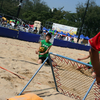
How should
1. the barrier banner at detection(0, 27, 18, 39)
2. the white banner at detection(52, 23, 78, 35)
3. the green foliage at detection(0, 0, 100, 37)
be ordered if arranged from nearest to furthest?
the barrier banner at detection(0, 27, 18, 39) → the white banner at detection(52, 23, 78, 35) → the green foliage at detection(0, 0, 100, 37)

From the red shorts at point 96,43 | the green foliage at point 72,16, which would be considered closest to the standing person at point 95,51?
the red shorts at point 96,43

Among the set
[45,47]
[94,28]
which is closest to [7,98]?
[45,47]

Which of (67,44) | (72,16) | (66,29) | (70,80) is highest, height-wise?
(72,16)

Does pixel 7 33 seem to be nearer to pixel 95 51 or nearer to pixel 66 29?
pixel 95 51

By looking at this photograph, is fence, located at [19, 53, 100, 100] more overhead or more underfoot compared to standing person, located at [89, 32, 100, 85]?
more underfoot

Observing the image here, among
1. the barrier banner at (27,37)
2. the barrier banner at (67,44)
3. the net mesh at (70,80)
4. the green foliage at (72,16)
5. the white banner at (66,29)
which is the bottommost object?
the net mesh at (70,80)

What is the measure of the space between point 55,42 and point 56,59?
1259 centimetres

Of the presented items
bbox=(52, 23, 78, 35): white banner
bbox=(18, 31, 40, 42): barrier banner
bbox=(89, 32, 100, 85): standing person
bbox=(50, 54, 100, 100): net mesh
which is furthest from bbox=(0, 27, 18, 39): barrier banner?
bbox=(52, 23, 78, 35): white banner

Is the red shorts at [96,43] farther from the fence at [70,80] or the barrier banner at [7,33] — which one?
the barrier banner at [7,33]

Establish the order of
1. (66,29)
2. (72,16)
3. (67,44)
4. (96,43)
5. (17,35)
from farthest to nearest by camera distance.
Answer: (72,16), (66,29), (67,44), (17,35), (96,43)

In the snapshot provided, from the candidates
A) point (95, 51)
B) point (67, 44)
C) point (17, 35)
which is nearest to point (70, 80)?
point (95, 51)

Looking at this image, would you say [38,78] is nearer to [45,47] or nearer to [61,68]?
[61,68]

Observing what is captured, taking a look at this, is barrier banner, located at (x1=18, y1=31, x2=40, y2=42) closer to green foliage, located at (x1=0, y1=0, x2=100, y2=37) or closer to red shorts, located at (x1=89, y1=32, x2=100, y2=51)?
red shorts, located at (x1=89, y1=32, x2=100, y2=51)

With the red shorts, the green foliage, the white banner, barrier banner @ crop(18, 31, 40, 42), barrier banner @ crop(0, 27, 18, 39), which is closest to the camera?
the red shorts
